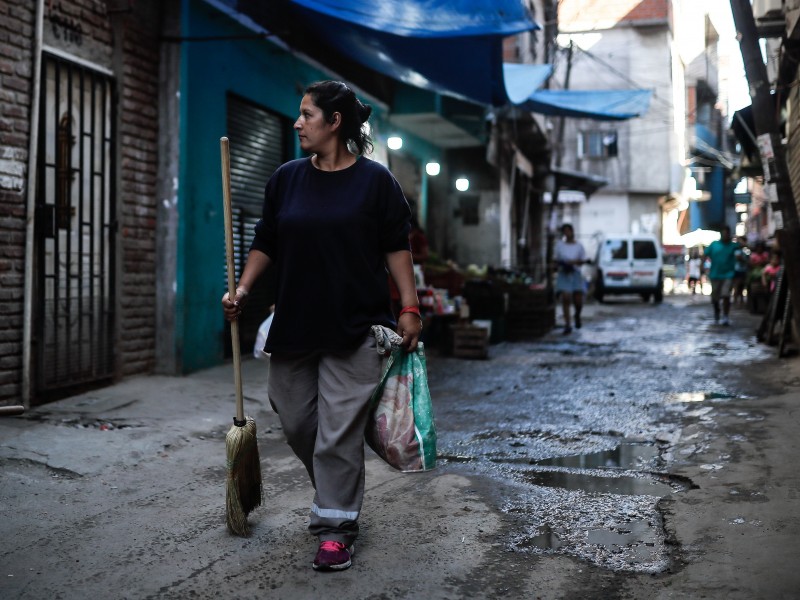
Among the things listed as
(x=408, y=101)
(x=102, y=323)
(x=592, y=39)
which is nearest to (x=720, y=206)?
(x=592, y=39)

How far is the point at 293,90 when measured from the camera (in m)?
10.2

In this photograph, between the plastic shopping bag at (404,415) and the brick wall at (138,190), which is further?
the brick wall at (138,190)

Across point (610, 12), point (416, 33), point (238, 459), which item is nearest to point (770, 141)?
point (416, 33)

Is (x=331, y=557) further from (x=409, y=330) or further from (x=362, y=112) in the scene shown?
(x=362, y=112)

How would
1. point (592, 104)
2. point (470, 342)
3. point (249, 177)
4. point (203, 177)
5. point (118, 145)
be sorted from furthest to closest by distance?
1. point (592, 104)
2. point (470, 342)
3. point (249, 177)
4. point (203, 177)
5. point (118, 145)

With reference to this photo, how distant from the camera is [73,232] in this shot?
637cm

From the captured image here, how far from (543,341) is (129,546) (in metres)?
10.00

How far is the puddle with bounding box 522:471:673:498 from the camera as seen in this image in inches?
165

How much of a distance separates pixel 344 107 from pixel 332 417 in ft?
4.12

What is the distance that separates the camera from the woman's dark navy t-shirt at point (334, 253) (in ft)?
10.5

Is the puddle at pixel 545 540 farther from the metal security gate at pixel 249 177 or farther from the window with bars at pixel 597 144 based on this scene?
the window with bars at pixel 597 144

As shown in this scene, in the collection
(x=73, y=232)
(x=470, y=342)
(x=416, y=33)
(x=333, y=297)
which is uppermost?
(x=416, y=33)

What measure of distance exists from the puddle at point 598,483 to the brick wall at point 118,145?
143 inches

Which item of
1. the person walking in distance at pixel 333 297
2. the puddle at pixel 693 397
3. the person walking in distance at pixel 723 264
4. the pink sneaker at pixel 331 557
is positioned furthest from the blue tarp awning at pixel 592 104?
the pink sneaker at pixel 331 557
